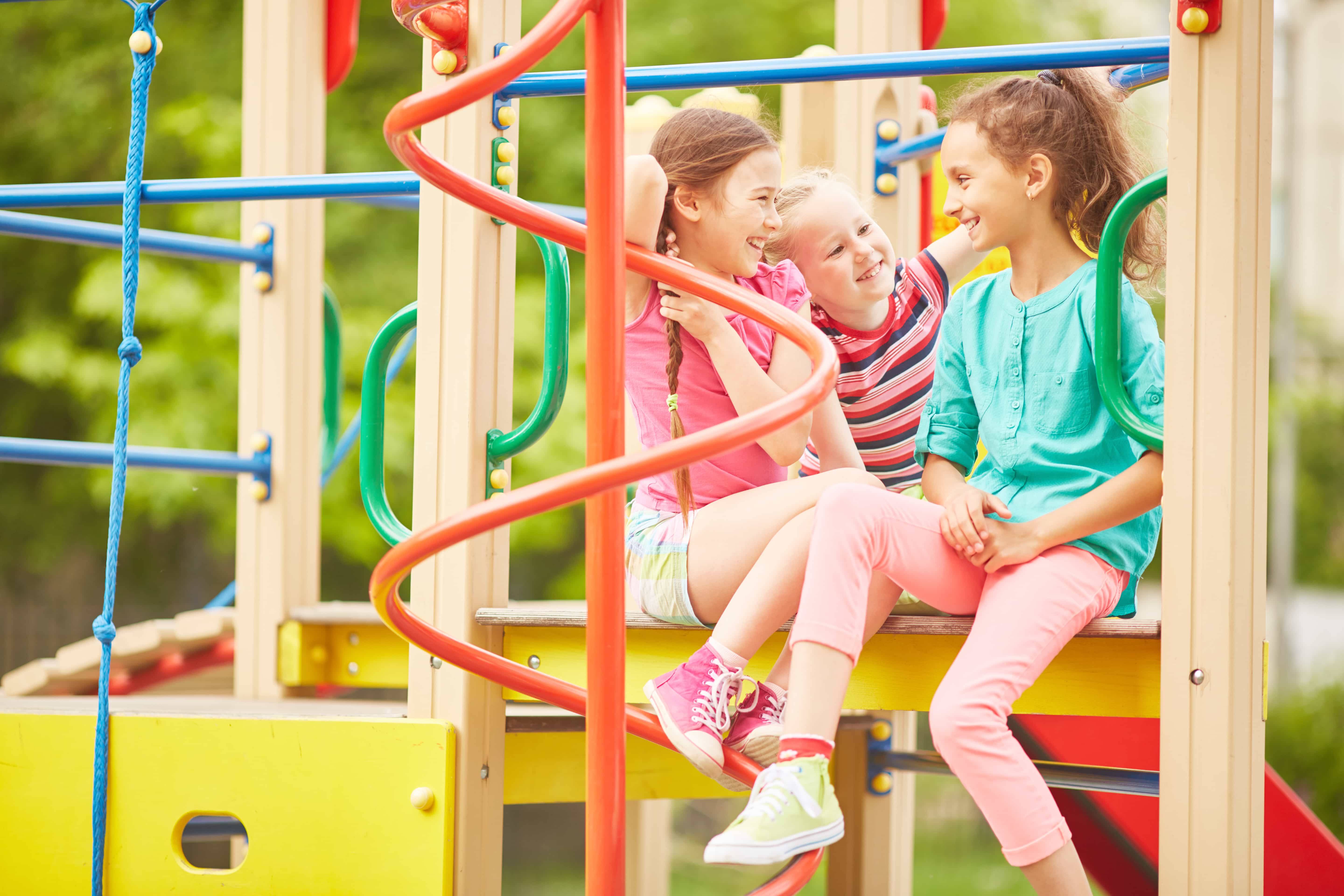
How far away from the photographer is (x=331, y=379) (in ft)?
12.4

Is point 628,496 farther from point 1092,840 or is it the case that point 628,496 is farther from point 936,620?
point 936,620

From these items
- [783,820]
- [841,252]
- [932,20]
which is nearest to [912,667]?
[783,820]

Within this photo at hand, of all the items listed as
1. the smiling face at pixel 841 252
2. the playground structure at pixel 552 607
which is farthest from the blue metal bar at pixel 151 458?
the smiling face at pixel 841 252

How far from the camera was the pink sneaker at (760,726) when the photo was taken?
1676 millimetres

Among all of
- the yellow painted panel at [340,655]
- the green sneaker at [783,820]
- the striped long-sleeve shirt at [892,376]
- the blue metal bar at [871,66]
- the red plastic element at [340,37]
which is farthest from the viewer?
the red plastic element at [340,37]

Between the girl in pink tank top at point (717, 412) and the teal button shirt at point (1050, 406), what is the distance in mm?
193

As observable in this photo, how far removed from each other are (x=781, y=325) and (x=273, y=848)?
3.66 ft

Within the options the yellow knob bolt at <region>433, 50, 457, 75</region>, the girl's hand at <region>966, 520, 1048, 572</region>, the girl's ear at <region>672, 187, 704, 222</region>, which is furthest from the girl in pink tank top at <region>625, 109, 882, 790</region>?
the yellow knob bolt at <region>433, 50, 457, 75</region>

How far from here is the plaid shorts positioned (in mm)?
1867

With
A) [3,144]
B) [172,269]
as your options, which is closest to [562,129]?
[172,269]

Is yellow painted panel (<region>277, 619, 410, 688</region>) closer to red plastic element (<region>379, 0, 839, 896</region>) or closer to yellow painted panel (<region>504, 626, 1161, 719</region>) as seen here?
yellow painted panel (<region>504, 626, 1161, 719</region>)

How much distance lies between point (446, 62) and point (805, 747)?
3.78 feet

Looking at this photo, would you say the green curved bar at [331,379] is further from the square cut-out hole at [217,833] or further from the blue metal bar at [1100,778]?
the blue metal bar at [1100,778]

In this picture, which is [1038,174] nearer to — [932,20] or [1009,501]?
[1009,501]
